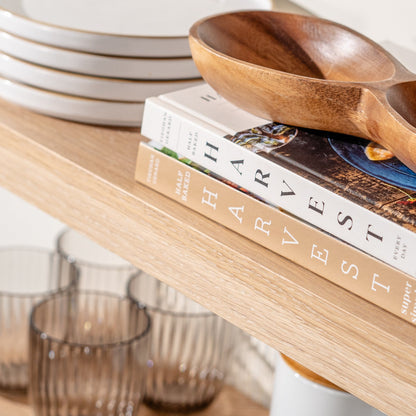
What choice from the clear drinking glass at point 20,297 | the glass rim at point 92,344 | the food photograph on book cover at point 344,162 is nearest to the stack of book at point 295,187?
the food photograph on book cover at point 344,162

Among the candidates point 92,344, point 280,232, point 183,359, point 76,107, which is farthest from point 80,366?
point 280,232

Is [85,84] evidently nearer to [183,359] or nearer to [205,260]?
[205,260]

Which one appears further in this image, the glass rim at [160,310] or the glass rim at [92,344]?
the glass rim at [160,310]

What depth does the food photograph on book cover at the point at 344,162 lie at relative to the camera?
20.5 inches

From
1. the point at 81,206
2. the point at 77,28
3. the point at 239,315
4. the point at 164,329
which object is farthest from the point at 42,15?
the point at 164,329

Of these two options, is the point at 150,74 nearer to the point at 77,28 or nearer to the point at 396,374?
the point at 77,28

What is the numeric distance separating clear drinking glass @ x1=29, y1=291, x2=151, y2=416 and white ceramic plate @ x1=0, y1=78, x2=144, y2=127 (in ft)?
0.95

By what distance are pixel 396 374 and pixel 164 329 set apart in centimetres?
54

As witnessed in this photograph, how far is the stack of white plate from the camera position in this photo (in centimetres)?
70

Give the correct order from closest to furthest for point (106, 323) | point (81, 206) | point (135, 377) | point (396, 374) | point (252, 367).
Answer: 1. point (396, 374)
2. point (81, 206)
3. point (135, 377)
4. point (106, 323)
5. point (252, 367)

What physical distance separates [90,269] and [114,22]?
1.53 feet

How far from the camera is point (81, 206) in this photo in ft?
2.31

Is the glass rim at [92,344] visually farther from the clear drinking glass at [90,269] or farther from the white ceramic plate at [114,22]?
the white ceramic plate at [114,22]

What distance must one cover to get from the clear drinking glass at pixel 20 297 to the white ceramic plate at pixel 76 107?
0.34 m
